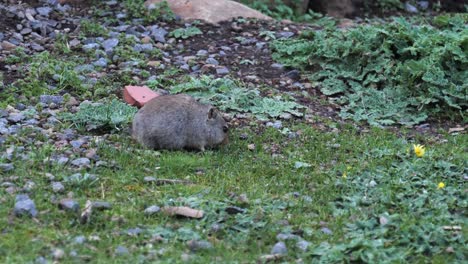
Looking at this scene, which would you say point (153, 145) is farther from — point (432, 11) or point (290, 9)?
point (432, 11)

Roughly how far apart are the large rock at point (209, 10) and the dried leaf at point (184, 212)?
5.47 meters

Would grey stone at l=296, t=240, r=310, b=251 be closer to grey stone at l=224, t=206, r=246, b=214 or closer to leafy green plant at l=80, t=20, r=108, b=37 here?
grey stone at l=224, t=206, r=246, b=214

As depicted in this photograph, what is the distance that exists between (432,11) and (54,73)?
7326mm

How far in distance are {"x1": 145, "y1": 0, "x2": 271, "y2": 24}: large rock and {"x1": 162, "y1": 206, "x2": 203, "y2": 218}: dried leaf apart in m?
5.47

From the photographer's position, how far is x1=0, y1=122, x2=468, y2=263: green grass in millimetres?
5340

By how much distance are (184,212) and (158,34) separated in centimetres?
494

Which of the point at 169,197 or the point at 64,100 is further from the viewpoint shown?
the point at 64,100

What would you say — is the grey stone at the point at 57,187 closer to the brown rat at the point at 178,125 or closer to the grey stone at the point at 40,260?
the grey stone at the point at 40,260

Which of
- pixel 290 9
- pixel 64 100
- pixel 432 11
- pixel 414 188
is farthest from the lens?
pixel 432 11

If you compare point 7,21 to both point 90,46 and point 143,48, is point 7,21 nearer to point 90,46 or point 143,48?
point 90,46

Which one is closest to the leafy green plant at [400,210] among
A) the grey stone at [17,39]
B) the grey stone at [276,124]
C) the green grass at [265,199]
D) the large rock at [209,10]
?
the green grass at [265,199]

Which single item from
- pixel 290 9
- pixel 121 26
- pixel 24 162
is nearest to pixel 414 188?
pixel 24 162

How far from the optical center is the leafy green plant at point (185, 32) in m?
10.4

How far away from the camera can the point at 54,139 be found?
7.25 meters
